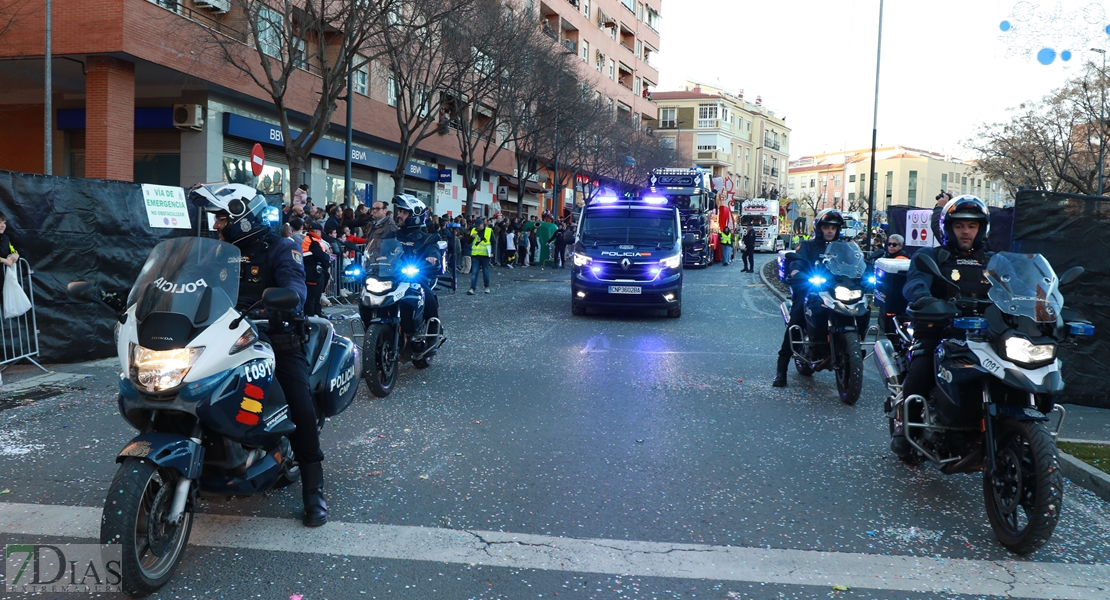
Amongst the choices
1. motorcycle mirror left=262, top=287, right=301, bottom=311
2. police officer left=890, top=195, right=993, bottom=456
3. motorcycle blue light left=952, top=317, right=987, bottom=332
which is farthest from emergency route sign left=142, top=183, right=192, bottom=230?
motorcycle blue light left=952, top=317, right=987, bottom=332

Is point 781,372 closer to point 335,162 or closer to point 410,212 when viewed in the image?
point 410,212

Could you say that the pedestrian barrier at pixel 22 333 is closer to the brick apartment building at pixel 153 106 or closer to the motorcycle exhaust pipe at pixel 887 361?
the motorcycle exhaust pipe at pixel 887 361

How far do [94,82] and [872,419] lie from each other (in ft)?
62.5

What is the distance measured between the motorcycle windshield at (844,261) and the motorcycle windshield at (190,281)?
5.76m

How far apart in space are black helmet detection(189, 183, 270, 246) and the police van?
396 inches

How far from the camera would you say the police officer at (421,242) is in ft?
28.1

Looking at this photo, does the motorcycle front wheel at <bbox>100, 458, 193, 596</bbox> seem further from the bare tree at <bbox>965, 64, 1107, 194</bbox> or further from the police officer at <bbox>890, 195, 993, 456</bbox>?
the bare tree at <bbox>965, 64, 1107, 194</bbox>

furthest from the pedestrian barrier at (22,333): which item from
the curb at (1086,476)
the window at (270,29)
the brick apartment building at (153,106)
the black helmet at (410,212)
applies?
the brick apartment building at (153,106)

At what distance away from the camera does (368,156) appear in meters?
32.1

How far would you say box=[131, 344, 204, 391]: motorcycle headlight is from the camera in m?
3.39

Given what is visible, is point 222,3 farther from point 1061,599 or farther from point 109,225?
point 1061,599

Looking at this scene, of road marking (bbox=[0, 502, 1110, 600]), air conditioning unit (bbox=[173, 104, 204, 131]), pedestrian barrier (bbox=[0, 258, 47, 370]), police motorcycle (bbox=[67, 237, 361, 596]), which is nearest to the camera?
police motorcycle (bbox=[67, 237, 361, 596])

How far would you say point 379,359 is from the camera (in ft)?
24.5

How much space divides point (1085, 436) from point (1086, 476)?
4.33 feet
